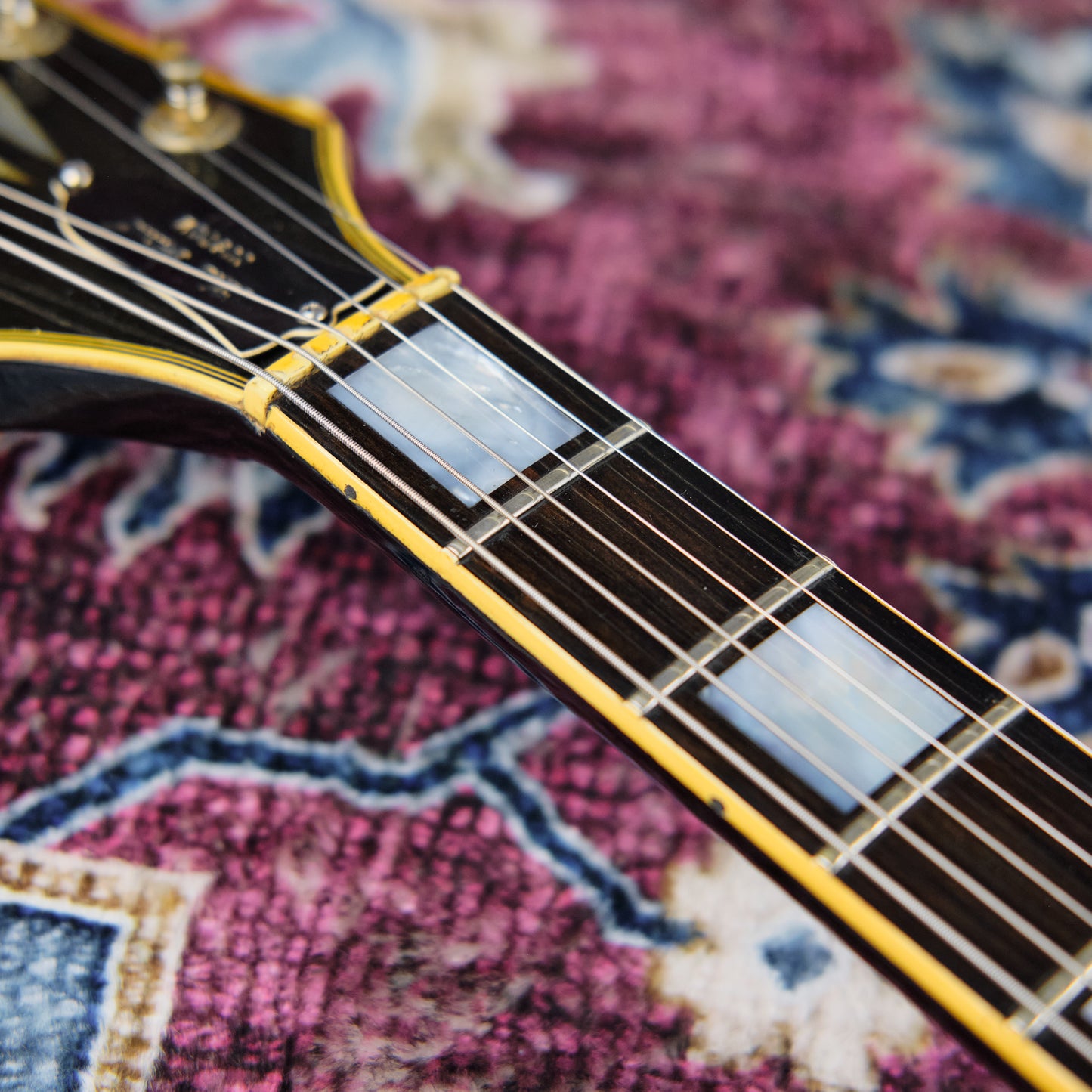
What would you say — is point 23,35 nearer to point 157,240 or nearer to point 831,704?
point 157,240

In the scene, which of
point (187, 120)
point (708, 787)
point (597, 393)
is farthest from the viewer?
point (187, 120)

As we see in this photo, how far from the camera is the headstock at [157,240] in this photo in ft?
1.65

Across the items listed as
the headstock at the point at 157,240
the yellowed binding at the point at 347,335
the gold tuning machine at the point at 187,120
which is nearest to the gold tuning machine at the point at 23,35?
the headstock at the point at 157,240

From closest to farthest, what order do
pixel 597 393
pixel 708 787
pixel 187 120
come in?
pixel 708 787 → pixel 597 393 → pixel 187 120

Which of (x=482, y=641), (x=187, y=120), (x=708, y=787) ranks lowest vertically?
(x=708, y=787)

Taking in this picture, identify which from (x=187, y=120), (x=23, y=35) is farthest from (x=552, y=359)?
(x=23, y=35)

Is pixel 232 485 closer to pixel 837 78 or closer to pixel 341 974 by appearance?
pixel 341 974

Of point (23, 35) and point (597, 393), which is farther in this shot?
point (23, 35)

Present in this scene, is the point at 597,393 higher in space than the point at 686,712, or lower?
higher

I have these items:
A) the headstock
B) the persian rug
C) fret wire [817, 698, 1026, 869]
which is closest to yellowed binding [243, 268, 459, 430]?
the headstock

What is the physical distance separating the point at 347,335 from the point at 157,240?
0.14 metres

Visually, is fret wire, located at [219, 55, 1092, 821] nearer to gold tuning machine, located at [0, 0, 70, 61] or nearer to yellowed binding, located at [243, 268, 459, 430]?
yellowed binding, located at [243, 268, 459, 430]

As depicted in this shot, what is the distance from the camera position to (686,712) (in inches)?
15.9

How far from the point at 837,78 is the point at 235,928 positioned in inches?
29.9
